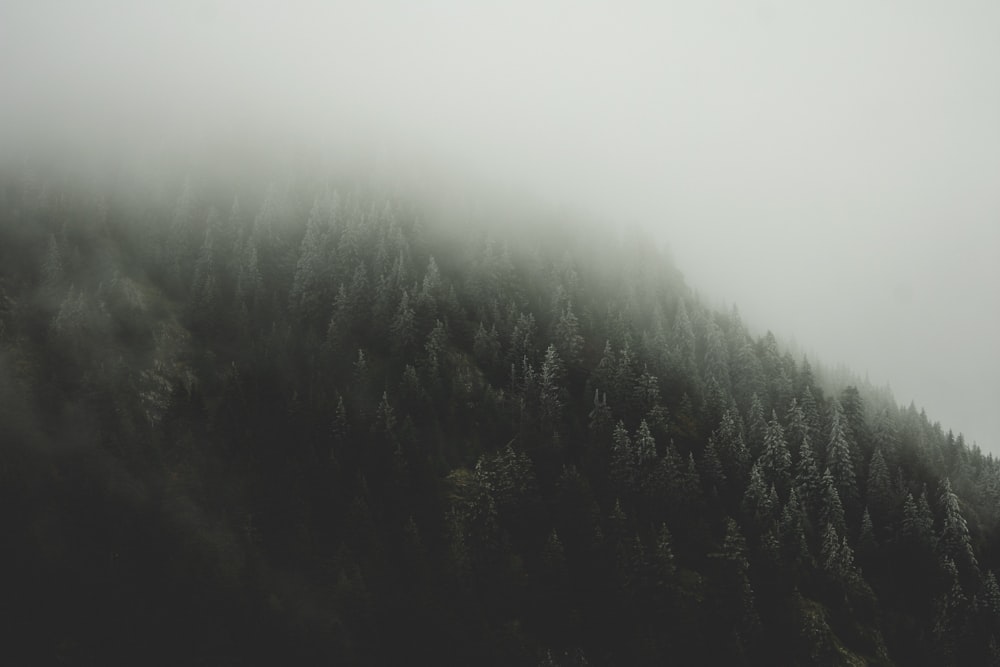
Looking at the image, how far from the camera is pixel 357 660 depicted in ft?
215

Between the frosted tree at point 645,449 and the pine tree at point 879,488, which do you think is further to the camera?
the pine tree at point 879,488

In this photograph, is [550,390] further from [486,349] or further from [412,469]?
[412,469]

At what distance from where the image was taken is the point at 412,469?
8394cm

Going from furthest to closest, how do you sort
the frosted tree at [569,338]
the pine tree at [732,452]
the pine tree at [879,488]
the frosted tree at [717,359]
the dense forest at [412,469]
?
1. the frosted tree at [717,359]
2. the frosted tree at [569,338]
3. the pine tree at [879,488]
4. the pine tree at [732,452]
5. the dense forest at [412,469]

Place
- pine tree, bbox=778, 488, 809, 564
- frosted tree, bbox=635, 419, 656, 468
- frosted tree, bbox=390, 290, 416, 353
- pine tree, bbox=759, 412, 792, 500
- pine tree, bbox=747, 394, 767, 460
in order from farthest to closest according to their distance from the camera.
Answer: pine tree, bbox=747, 394, 767, 460, frosted tree, bbox=390, 290, 416, 353, pine tree, bbox=759, 412, 792, 500, frosted tree, bbox=635, 419, 656, 468, pine tree, bbox=778, 488, 809, 564

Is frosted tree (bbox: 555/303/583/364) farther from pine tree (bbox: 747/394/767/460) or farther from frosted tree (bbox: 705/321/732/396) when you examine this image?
pine tree (bbox: 747/394/767/460)

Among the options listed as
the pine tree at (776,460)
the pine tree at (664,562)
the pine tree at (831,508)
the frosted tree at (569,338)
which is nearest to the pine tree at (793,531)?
the pine tree at (831,508)

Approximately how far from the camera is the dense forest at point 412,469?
67062 mm

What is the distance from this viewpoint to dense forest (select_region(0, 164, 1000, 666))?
220 ft

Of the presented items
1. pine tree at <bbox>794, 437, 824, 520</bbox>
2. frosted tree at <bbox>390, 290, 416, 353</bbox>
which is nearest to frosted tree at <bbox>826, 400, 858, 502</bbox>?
pine tree at <bbox>794, 437, 824, 520</bbox>

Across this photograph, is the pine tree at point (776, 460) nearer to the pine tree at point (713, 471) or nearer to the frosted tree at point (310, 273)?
the pine tree at point (713, 471)

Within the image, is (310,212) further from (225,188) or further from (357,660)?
(357,660)

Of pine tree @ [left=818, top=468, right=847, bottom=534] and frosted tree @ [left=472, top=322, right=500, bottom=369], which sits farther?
frosted tree @ [left=472, top=322, right=500, bottom=369]

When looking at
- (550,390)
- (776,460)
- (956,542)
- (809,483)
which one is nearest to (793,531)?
(809,483)
